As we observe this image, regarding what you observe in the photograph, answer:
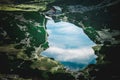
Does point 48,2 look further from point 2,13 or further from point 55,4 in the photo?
point 2,13

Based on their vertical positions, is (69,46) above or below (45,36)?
below

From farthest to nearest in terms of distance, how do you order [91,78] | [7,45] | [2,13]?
[2,13] < [7,45] < [91,78]

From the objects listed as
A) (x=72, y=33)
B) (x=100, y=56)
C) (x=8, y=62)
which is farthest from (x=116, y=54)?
(x=8, y=62)

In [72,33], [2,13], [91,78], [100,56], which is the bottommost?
[91,78]

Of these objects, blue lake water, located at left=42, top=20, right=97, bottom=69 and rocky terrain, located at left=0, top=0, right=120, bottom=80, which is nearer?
rocky terrain, located at left=0, top=0, right=120, bottom=80
